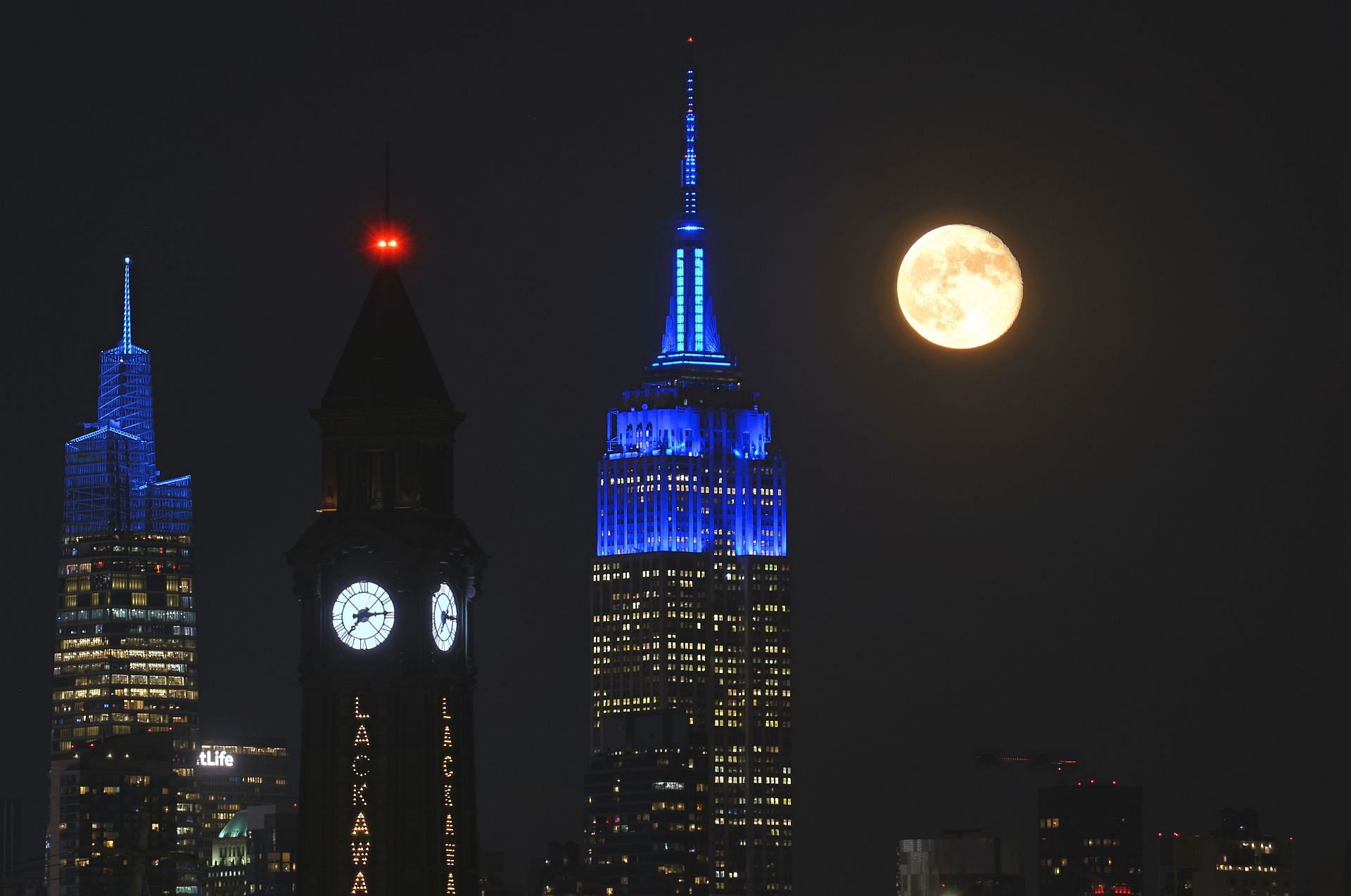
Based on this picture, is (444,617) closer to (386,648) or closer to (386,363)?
(386,648)

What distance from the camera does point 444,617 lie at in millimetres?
149000

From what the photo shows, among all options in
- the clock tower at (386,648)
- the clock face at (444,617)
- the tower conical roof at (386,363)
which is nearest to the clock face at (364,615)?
the clock tower at (386,648)

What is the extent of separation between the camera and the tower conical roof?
150 meters

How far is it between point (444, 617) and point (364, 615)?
354 cm

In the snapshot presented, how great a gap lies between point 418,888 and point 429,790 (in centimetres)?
424

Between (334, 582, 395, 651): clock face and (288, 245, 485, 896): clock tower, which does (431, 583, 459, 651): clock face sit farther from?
(334, 582, 395, 651): clock face

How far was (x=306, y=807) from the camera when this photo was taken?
482ft

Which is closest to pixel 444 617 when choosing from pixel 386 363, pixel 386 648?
pixel 386 648

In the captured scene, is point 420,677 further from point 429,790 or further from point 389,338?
point 389,338

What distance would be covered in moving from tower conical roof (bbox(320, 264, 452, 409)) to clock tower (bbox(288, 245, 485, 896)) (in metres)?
0.10

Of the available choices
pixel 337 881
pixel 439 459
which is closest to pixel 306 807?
pixel 337 881

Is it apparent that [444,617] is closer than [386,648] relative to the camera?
No

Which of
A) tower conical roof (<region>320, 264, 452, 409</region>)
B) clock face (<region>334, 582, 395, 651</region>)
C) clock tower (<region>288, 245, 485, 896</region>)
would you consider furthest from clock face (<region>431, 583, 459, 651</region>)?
tower conical roof (<region>320, 264, 452, 409</region>)

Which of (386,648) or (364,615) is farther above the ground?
(364,615)
